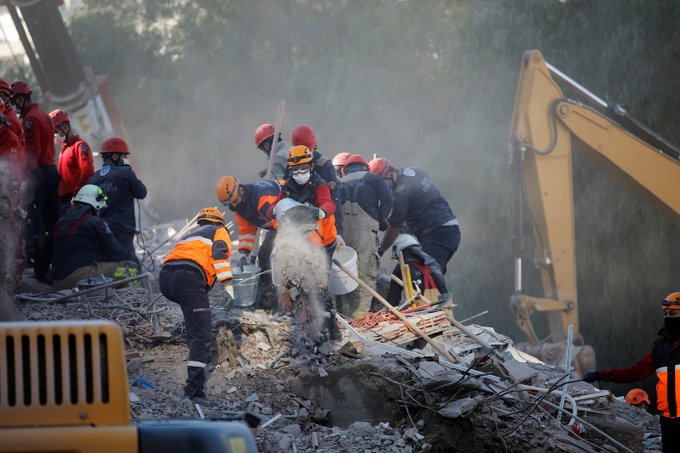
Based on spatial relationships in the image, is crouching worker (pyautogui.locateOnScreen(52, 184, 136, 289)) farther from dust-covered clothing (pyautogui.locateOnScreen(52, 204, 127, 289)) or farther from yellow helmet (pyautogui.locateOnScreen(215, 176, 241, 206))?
yellow helmet (pyautogui.locateOnScreen(215, 176, 241, 206))

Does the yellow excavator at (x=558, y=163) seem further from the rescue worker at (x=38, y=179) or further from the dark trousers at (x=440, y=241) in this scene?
the rescue worker at (x=38, y=179)

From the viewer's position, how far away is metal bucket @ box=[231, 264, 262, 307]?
998 cm

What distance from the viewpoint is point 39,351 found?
11.0ft

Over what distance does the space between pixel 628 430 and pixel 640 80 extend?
9.53 meters

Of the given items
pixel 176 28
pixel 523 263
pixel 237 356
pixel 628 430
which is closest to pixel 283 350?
pixel 237 356

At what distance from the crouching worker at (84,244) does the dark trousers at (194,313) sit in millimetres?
A: 2544

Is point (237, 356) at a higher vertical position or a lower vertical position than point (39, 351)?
lower

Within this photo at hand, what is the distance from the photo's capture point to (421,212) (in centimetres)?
1184

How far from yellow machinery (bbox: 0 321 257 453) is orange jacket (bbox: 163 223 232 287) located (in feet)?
15.8

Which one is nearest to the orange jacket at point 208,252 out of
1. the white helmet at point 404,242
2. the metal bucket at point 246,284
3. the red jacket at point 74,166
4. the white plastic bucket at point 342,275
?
the metal bucket at point 246,284

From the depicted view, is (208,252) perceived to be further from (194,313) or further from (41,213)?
(41,213)

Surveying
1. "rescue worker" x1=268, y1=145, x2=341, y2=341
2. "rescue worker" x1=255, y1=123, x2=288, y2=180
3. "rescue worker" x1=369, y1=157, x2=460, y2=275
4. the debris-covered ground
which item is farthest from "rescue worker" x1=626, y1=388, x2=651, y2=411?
"rescue worker" x1=255, y1=123, x2=288, y2=180

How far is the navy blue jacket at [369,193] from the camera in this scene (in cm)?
1115

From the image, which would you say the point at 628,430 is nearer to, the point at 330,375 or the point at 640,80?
the point at 330,375
